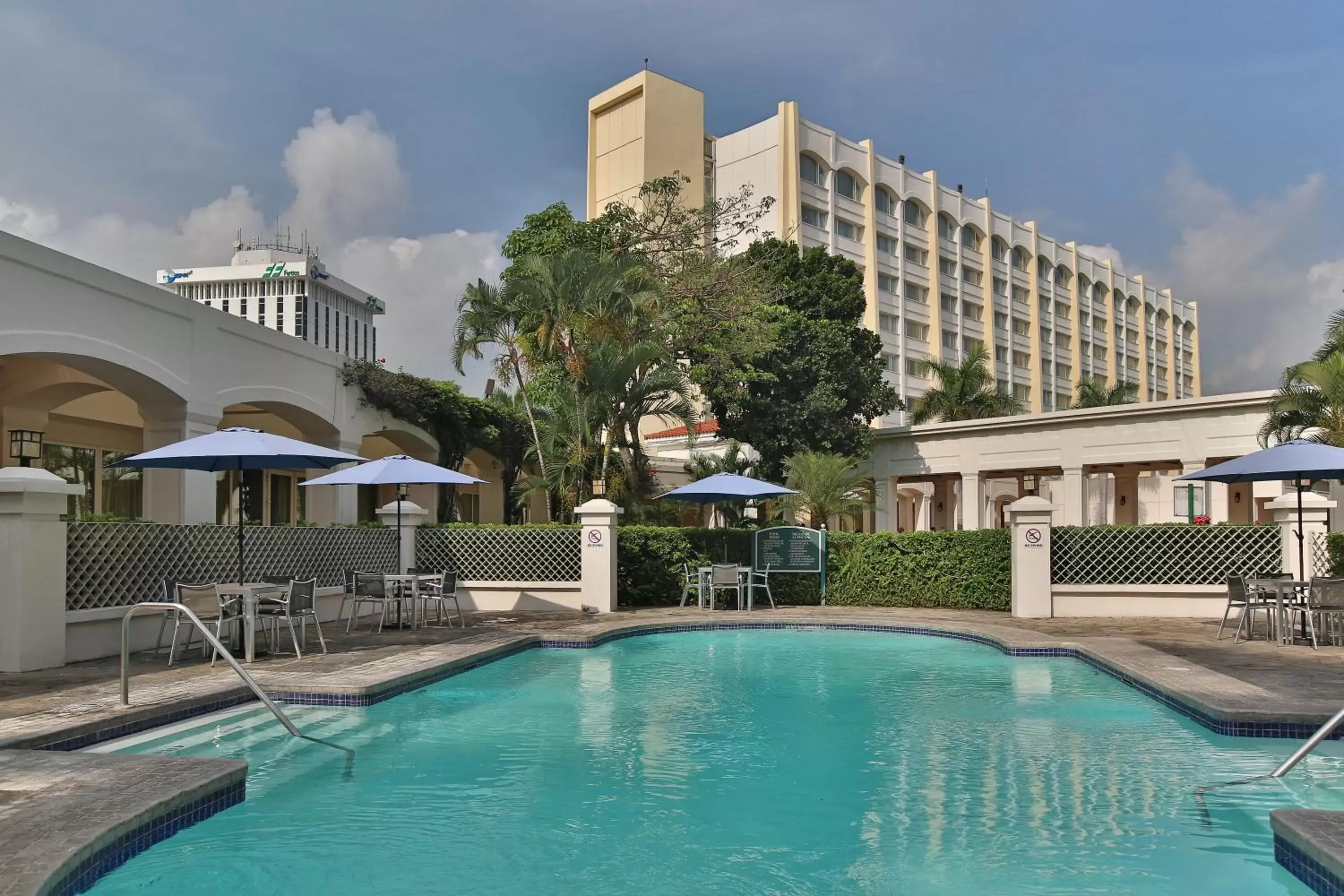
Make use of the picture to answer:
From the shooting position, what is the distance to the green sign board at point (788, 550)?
17.0m

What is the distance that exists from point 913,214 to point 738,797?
51.6 m

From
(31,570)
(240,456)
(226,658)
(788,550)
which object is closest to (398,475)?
(240,456)

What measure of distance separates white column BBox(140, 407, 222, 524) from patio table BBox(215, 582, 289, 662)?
607 cm

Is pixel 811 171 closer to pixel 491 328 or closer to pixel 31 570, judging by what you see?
pixel 491 328

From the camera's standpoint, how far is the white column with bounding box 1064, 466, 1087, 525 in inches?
1126

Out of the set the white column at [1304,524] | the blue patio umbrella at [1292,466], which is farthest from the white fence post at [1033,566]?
the white column at [1304,524]

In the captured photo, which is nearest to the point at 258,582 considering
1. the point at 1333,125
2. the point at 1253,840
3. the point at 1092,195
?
the point at 1253,840

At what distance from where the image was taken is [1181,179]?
40.7 feet

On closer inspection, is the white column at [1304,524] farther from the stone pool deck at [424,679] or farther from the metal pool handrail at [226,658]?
the metal pool handrail at [226,658]

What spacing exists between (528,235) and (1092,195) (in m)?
13.6

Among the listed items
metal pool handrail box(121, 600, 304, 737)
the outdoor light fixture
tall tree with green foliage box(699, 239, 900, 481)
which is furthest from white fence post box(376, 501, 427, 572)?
tall tree with green foliage box(699, 239, 900, 481)

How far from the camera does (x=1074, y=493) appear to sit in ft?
94.7

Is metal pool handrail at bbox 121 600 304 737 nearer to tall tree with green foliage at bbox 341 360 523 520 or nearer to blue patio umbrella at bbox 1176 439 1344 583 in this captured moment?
blue patio umbrella at bbox 1176 439 1344 583

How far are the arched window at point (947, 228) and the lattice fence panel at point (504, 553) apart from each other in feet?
145
